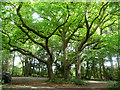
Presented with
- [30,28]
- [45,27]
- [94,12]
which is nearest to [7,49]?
[30,28]

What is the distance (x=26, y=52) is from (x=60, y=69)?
2871mm

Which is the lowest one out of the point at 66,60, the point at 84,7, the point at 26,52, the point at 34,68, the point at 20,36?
the point at 34,68

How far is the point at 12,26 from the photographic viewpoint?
481 cm

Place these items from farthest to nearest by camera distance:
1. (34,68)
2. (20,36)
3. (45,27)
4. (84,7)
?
(34,68), (20,36), (45,27), (84,7)

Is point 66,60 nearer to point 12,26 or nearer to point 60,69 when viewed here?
point 60,69

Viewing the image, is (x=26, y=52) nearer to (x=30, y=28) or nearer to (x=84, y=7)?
(x=30, y=28)

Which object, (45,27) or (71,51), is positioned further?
(71,51)

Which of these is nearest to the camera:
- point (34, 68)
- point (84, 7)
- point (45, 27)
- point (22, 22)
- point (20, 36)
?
point (84, 7)

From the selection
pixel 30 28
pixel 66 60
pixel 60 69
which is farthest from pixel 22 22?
pixel 60 69

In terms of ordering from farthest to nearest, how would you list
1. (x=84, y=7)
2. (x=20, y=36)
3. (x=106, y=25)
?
(x=106, y=25), (x=20, y=36), (x=84, y=7)

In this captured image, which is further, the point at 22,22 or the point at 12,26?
the point at 12,26

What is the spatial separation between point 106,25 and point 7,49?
18.2 feet

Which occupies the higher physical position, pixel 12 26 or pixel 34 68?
pixel 12 26

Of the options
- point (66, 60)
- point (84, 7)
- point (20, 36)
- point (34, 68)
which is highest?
point (84, 7)
